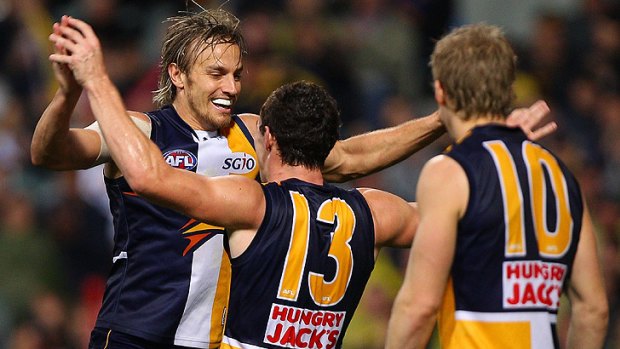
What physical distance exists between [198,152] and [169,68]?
478 mm

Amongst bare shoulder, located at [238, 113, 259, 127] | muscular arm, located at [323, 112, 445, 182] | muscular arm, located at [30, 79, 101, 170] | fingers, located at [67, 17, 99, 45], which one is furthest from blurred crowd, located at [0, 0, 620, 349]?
fingers, located at [67, 17, 99, 45]

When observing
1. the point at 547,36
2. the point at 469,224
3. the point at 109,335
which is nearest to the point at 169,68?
the point at 109,335

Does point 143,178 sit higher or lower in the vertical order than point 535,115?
lower

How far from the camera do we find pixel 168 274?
4598mm

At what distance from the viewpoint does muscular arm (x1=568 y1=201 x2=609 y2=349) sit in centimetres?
387

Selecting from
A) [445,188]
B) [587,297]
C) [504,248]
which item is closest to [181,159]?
[445,188]

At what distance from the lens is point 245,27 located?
33.2 feet

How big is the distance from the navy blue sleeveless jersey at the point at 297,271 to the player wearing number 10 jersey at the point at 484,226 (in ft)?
1.30

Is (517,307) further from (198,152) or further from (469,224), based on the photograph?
(198,152)

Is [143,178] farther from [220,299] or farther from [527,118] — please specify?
[527,118]

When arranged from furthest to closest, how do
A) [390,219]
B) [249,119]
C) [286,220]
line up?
[249,119]
[390,219]
[286,220]

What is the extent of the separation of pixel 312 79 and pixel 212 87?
5.24m

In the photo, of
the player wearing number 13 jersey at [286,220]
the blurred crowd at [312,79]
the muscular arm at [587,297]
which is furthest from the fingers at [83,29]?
the blurred crowd at [312,79]

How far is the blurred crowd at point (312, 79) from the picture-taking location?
9.04 meters
